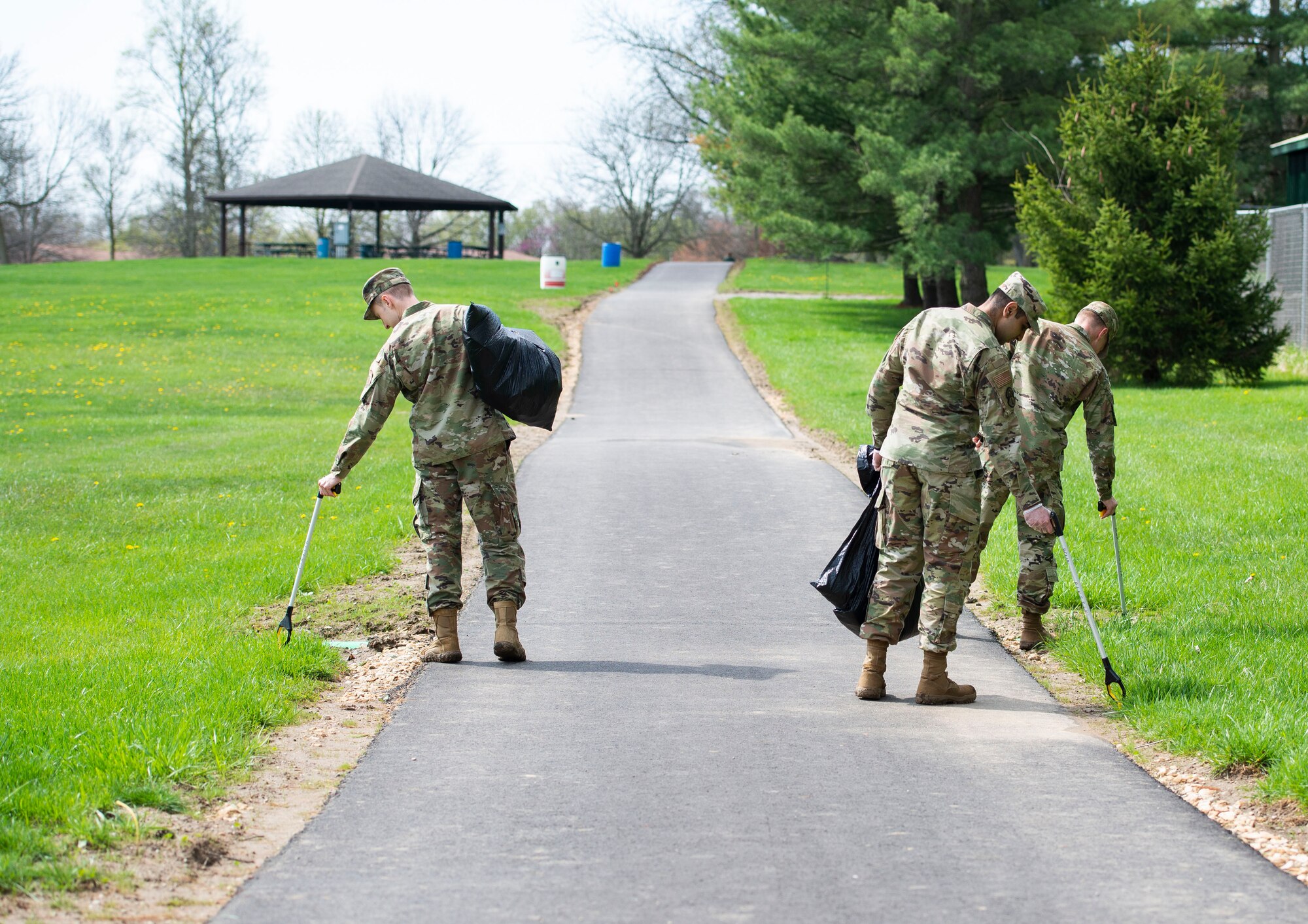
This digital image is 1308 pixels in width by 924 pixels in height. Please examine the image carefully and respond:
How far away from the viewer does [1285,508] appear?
10.9 meters

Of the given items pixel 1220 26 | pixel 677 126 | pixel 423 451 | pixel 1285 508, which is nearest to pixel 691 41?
pixel 677 126

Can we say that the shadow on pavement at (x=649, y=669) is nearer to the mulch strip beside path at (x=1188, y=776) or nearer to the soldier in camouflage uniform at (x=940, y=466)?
Answer: the soldier in camouflage uniform at (x=940, y=466)

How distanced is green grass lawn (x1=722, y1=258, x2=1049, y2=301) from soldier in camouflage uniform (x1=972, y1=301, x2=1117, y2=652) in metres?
32.9

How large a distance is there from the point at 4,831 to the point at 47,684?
2040 millimetres

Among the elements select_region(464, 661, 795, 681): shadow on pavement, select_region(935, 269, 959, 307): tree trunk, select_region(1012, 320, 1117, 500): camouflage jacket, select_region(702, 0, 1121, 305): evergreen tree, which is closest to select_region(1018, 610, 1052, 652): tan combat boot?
select_region(1012, 320, 1117, 500): camouflage jacket

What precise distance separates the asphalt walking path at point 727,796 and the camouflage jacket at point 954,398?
47.5 inches

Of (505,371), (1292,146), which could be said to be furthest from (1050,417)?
(1292,146)

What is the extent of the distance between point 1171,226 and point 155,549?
1676cm

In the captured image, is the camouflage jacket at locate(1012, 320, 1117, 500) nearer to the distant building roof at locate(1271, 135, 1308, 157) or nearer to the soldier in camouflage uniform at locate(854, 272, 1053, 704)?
the soldier in camouflage uniform at locate(854, 272, 1053, 704)

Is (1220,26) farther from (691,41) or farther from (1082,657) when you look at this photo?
(1082,657)

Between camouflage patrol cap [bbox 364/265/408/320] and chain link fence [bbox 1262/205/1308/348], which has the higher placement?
chain link fence [bbox 1262/205/1308/348]

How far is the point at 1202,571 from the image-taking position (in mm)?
8953

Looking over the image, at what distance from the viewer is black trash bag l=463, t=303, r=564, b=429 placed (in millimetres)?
6855

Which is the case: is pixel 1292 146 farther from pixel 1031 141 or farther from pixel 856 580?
pixel 856 580
